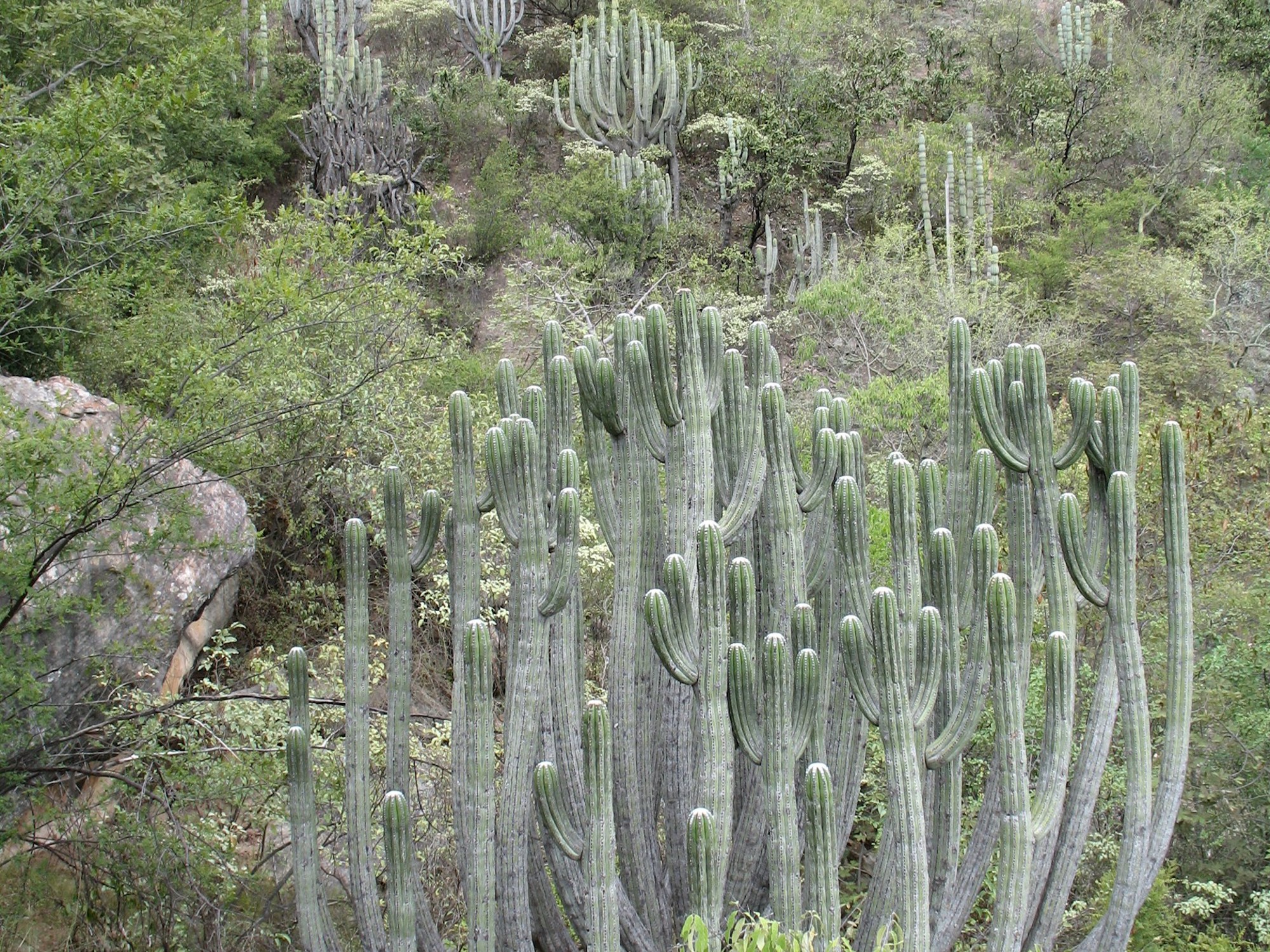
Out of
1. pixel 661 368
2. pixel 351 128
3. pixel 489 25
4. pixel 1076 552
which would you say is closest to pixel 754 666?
pixel 661 368

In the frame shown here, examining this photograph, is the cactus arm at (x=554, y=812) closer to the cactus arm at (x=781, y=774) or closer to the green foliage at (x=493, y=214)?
the cactus arm at (x=781, y=774)

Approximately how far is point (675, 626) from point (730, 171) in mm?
13855

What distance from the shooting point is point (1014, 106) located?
723 inches

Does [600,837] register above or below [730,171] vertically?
below

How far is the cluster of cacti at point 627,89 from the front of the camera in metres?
15.9

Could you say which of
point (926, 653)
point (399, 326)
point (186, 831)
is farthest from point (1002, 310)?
point (186, 831)

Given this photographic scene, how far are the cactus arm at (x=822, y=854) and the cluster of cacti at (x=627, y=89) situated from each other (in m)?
14.0

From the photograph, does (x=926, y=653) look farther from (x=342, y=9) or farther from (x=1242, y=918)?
(x=342, y=9)

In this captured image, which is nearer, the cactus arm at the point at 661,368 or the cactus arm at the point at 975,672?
the cactus arm at the point at 975,672

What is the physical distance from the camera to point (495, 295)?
13.5 metres

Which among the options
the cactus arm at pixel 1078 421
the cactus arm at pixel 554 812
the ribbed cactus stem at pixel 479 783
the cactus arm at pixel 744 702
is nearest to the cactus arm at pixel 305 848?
the ribbed cactus stem at pixel 479 783

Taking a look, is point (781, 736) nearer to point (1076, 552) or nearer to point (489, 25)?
point (1076, 552)

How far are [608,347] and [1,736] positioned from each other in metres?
7.06

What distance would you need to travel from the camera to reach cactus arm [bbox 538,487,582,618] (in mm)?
3543
